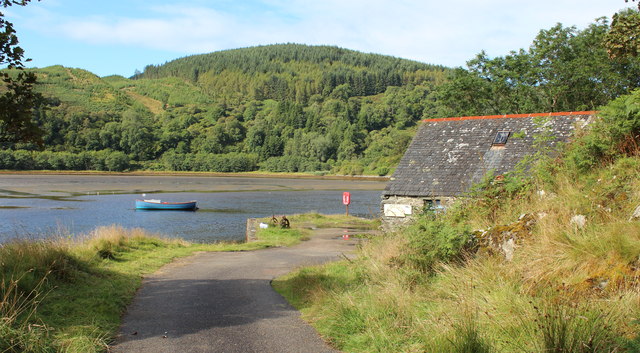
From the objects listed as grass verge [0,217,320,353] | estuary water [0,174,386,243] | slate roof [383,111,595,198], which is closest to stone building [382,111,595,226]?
slate roof [383,111,595,198]

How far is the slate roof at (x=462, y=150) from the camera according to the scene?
19906mm

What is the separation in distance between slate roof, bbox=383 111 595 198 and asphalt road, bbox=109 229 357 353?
8.65 metres

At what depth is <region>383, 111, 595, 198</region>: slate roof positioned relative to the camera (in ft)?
65.3

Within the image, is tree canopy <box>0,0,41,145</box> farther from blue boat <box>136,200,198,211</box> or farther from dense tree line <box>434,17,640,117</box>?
blue boat <box>136,200,198,211</box>

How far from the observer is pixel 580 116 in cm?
2008

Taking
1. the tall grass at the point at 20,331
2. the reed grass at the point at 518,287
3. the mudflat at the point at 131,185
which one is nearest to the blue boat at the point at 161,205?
the mudflat at the point at 131,185

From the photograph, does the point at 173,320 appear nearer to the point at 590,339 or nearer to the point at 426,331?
the point at 426,331

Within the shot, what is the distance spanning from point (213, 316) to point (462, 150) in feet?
51.8

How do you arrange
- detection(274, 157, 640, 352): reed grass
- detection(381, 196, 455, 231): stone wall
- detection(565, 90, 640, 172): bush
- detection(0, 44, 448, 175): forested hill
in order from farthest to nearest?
detection(0, 44, 448, 175): forested hill → detection(381, 196, 455, 231): stone wall → detection(565, 90, 640, 172): bush → detection(274, 157, 640, 352): reed grass

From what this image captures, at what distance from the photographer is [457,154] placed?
70.5 ft

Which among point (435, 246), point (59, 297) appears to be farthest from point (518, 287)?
point (59, 297)

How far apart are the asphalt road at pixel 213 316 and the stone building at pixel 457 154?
8.33 m

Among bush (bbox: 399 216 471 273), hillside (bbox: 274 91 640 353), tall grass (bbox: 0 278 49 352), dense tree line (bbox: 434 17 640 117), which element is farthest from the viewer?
dense tree line (bbox: 434 17 640 117)

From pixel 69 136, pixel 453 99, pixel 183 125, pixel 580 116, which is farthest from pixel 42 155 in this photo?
pixel 580 116
